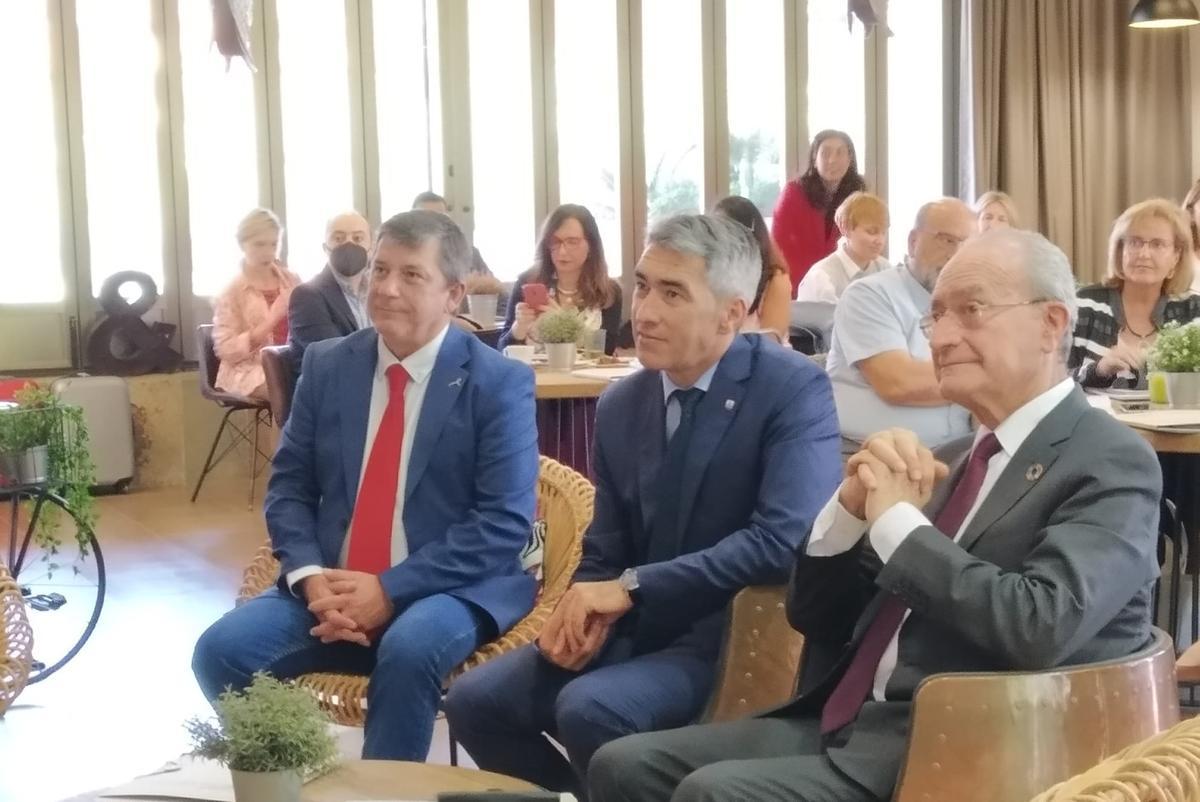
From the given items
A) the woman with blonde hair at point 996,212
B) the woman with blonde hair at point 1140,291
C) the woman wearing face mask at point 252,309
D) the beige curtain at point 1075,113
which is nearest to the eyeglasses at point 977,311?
the woman with blonde hair at point 1140,291

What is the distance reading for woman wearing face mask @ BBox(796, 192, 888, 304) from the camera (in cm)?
680

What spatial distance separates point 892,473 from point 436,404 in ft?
4.12

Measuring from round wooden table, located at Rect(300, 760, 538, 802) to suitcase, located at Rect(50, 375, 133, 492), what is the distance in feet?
18.8

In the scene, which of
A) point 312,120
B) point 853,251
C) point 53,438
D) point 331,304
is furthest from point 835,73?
point 53,438

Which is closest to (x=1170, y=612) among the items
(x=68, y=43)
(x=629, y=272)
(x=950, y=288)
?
(x=950, y=288)

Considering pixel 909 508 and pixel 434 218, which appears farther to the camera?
pixel 434 218

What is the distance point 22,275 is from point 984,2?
19.8 feet

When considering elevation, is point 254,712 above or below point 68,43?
below

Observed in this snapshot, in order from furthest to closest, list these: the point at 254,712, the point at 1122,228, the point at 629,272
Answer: the point at 629,272 → the point at 1122,228 → the point at 254,712

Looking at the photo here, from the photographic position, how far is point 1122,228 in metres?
4.38

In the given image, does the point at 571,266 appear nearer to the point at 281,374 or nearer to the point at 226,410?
the point at 281,374

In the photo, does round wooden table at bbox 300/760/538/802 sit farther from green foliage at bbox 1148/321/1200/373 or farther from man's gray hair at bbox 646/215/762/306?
green foliage at bbox 1148/321/1200/373

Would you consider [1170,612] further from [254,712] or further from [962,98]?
[962,98]

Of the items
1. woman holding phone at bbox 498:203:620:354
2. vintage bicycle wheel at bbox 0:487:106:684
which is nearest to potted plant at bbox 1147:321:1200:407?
woman holding phone at bbox 498:203:620:354
